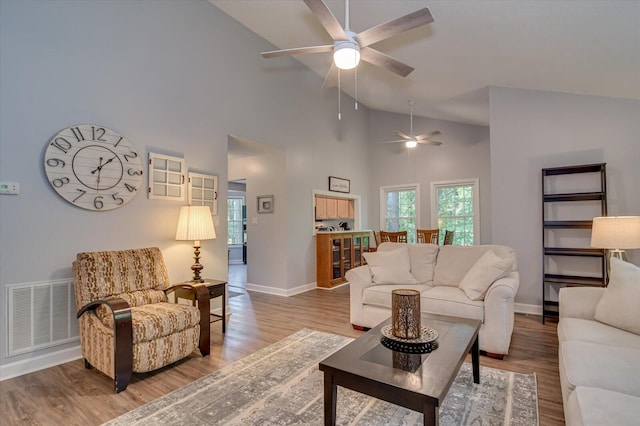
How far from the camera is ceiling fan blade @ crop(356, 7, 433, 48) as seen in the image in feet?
6.98

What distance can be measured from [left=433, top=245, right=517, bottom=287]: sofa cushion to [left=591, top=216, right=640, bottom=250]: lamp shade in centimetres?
75

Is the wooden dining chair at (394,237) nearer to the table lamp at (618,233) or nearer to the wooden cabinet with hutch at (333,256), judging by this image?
the wooden cabinet with hutch at (333,256)

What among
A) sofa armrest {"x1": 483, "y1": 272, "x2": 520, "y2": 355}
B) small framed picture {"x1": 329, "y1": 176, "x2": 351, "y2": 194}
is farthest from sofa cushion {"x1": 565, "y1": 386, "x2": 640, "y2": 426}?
small framed picture {"x1": 329, "y1": 176, "x2": 351, "y2": 194}

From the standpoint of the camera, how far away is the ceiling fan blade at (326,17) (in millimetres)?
2131

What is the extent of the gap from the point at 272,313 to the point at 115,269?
1.99 metres

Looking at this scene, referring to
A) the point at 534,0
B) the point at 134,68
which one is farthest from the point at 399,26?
the point at 134,68

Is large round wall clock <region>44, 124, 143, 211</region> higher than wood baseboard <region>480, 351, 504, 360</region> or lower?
higher

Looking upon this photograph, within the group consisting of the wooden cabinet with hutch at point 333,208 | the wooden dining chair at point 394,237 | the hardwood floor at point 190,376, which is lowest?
the hardwood floor at point 190,376

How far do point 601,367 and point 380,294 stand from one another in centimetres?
187

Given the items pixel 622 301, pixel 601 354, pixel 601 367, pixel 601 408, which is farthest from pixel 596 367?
pixel 622 301

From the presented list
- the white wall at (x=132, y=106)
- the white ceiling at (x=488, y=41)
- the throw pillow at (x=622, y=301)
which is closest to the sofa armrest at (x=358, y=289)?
the white wall at (x=132, y=106)

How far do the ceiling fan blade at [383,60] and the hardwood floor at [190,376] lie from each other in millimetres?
2626

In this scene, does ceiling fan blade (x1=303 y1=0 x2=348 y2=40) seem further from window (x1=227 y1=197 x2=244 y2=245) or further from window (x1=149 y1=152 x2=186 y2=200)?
window (x1=227 y1=197 x2=244 y2=245)

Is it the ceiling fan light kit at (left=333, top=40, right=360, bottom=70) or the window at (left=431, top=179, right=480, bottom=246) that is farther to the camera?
the window at (left=431, top=179, right=480, bottom=246)
